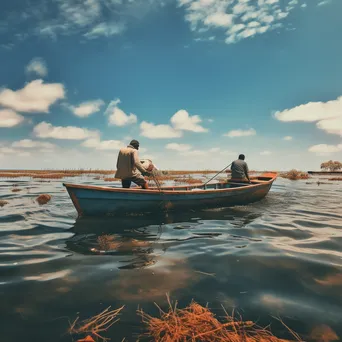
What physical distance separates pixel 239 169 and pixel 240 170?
0.33 feet

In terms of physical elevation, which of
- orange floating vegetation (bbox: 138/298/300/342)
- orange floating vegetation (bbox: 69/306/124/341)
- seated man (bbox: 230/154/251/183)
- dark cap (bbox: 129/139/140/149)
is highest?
dark cap (bbox: 129/139/140/149)

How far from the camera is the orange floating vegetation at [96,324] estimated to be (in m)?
2.92

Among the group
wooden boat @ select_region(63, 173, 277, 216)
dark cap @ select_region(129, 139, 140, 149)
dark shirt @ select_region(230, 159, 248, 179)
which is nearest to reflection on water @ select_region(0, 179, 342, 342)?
wooden boat @ select_region(63, 173, 277, 216)

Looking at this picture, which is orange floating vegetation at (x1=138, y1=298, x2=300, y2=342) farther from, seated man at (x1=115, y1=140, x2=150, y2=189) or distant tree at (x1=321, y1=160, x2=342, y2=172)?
distant tree at (x1=321, y1=160, x2=342, y2=172)

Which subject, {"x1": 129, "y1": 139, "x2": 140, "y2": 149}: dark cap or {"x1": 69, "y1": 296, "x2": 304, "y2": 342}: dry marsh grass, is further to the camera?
{"x1": 129, "y1": 139, "x2": 140, "y2": 149}: dark cap

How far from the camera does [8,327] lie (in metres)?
3.04

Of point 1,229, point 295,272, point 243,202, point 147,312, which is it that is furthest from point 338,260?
point 1,229

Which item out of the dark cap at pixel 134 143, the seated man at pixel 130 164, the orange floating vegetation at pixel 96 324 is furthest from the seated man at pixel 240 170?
the orange floating vegetation at pixel 96 324

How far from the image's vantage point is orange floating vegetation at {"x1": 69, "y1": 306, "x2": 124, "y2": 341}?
292 cm

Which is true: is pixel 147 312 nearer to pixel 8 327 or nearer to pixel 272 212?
pixel 8 327

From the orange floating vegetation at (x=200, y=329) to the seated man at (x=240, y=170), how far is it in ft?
37.7

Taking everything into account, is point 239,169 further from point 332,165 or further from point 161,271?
point 332,165

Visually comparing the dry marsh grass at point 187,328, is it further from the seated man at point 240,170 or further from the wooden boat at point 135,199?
the seated man at point 240,170

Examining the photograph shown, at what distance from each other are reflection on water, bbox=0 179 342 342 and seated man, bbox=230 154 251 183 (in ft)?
18.1
